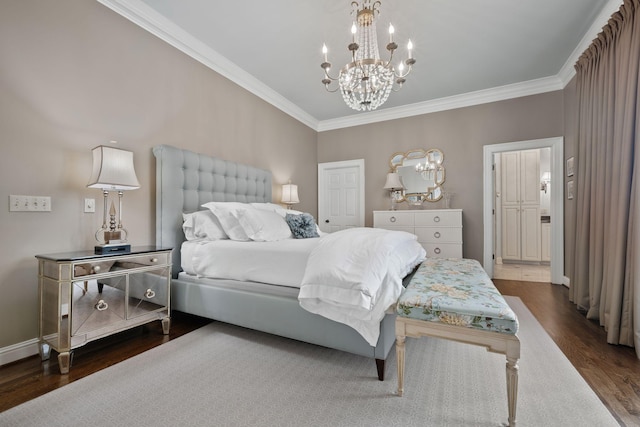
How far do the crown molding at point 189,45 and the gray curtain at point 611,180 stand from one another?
11.5ft

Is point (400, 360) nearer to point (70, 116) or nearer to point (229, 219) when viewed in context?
point (229, 219)

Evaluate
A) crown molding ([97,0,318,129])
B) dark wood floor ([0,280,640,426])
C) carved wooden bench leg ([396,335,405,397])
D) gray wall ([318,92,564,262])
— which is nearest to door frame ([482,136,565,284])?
gray wall ([318,92,564,262])

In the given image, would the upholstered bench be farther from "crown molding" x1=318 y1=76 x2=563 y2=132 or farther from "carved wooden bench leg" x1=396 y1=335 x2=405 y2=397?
"crown molding" x1=318 y1=76 x2=563 y2=132

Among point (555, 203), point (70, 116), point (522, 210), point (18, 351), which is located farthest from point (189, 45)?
point (522, 210)

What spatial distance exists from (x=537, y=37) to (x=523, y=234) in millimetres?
3941

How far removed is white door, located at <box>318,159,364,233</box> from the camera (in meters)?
4.97

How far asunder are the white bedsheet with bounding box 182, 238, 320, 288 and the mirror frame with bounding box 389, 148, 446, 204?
2895 mm

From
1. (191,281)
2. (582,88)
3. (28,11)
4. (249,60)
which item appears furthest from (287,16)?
(582,88)

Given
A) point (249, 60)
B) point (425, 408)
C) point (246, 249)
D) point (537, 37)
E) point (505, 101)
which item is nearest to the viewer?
point (425, 408)

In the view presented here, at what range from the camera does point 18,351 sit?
1.74 meters

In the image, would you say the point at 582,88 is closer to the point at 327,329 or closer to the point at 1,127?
the point at 327,329

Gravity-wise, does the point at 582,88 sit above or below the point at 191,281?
A: above

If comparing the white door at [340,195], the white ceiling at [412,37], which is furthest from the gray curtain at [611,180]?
the white door at [340,195]

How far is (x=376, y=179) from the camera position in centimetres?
484
